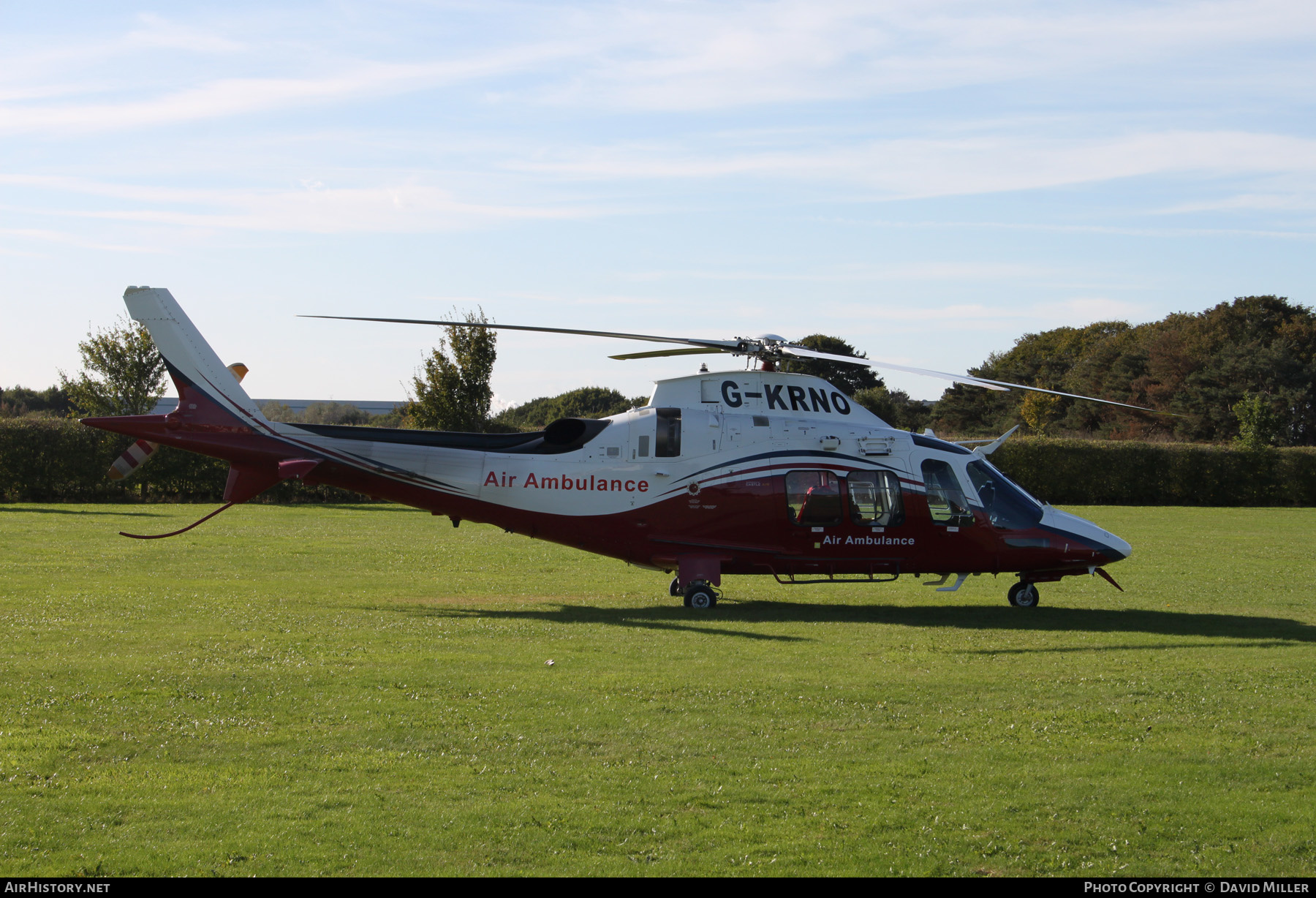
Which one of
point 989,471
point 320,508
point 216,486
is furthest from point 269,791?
point 216,486

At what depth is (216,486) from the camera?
45.3 metres

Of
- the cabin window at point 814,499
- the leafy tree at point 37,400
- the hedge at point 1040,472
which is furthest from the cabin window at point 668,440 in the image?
the leafy tree at point 37,400

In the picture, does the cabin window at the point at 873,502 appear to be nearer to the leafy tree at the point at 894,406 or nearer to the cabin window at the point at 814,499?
the cabin window at the point at 814,499

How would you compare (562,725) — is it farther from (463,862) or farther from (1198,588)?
(1198,588)

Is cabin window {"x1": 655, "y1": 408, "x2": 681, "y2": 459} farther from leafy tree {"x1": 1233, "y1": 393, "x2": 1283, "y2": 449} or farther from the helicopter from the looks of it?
leafy tree {"x1": 1233, "y1": 393, "x2": 1283, "y2": 449}

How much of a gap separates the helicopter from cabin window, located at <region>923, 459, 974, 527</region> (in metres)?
0.03

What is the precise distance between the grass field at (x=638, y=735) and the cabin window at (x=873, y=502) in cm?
160

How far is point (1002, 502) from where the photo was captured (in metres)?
19.3

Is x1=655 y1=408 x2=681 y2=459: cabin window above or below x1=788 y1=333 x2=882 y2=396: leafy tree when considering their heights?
below

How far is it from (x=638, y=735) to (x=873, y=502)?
10219 millimetres

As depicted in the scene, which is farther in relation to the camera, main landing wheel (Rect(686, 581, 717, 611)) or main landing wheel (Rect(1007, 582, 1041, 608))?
main landing wheel (Rect(1007, 582, 1041, 608))

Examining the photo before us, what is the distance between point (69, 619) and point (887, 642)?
38.2 ft

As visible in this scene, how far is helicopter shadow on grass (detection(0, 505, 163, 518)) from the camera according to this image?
36906 mm

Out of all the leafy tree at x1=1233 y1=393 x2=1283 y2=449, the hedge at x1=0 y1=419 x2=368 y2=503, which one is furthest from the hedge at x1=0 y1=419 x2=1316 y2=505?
the leafy tree at x1=1233 y1=393 x2=1283 y2=449
